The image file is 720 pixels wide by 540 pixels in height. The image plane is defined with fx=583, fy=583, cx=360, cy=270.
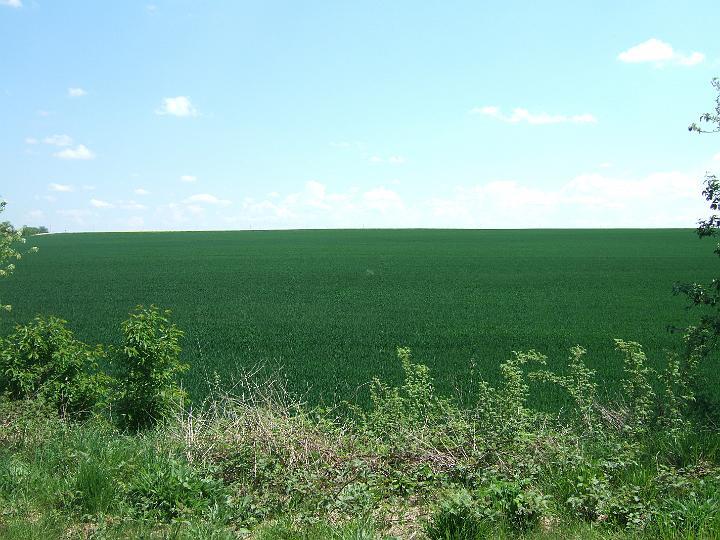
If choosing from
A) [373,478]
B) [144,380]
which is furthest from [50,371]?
[373,478]

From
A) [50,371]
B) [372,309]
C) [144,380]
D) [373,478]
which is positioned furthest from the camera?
[372,309]

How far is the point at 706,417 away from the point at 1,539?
7043mm

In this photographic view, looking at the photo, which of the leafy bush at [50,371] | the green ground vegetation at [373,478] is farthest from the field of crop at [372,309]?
the green ground vegetation at [373,478]

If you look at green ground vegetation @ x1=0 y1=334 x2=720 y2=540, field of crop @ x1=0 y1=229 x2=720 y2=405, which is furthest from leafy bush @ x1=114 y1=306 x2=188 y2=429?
field of crop @ x1=0 y1=229 x2=720 y2=405

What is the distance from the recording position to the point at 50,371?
8.43m

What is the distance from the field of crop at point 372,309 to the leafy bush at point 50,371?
3.21 m

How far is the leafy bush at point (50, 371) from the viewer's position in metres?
8.12

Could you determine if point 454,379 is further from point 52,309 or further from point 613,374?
point 52,309

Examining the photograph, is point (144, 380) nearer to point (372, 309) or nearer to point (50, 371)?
point (50, 371)

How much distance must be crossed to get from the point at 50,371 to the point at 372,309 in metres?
15.7

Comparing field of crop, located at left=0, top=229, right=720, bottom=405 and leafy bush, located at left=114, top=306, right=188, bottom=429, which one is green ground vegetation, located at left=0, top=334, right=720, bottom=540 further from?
field of crop, located at left=0, top=229, right=720, bottom=405

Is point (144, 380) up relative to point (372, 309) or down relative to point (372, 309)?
up

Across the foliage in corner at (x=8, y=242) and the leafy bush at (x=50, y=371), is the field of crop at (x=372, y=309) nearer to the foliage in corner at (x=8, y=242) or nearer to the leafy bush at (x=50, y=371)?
the leafy bush at (x=50, y=371)

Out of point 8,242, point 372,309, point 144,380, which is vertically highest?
point 8,242
